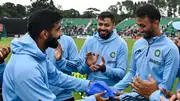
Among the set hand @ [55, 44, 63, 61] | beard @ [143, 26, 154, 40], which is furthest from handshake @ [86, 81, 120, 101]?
hand @ [55, 44, 63, 61]

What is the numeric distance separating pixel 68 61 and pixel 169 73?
7.95 feet

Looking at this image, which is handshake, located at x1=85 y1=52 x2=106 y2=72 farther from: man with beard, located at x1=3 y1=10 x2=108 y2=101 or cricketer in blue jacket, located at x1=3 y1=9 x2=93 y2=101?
cricketer in blue jacket, located at x1=3 y1=9 x2=93 y2=101

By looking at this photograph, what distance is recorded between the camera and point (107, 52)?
6230mm

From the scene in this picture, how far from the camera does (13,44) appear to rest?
4090mm

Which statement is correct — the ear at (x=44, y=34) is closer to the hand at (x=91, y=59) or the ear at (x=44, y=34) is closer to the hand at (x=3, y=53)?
the hand at (x=3, y=53)

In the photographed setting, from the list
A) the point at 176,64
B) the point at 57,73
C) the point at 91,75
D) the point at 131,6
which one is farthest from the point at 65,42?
the point at 131,6

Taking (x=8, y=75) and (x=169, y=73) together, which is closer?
(x=8, y=75)

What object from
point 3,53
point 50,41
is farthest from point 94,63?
point 50,41

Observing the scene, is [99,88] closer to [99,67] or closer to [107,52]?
[99,67]

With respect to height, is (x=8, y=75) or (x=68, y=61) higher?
(x=8, y=75)

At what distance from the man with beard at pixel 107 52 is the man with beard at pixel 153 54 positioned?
98 cm

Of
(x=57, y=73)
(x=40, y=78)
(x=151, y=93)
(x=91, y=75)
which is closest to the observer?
(x=40, y=78)

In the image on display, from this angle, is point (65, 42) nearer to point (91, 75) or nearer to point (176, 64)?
point (91, 75)

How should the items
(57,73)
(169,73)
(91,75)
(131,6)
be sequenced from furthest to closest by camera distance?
(131,6) < (91,75) < (57,73) < (169,73)
